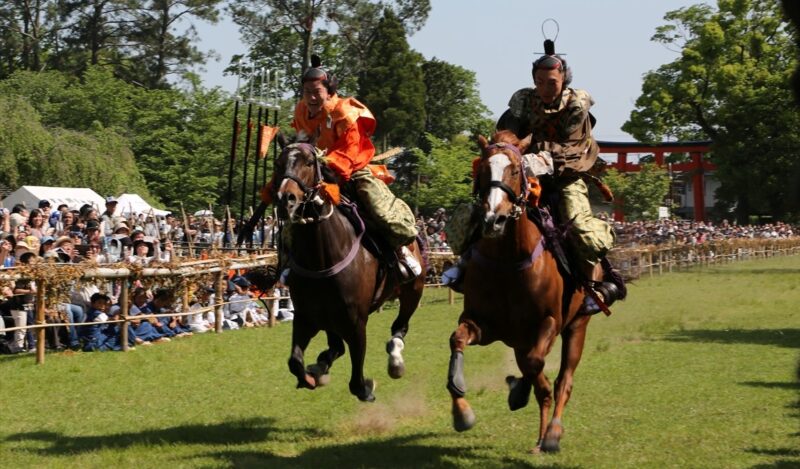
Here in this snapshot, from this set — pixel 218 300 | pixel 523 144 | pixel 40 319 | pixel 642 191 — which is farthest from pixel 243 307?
pixel 642 191

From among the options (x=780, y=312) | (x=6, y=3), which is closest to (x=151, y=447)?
(x=780, y=312)

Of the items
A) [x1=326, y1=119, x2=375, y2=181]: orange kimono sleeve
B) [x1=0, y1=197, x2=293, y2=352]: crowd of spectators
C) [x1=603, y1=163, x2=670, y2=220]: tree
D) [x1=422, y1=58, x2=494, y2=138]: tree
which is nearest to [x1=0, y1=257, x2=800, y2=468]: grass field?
[x1=0, y1=197, x2=293, y2=352]: crowd of spectators

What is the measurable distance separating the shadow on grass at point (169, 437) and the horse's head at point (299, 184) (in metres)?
2.02

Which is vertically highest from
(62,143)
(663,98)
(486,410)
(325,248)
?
(663,98)

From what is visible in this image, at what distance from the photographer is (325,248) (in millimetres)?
8609

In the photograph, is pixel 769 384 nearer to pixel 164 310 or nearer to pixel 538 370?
pixel 538 370

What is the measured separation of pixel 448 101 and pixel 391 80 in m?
13.4

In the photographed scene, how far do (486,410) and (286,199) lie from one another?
3.77m

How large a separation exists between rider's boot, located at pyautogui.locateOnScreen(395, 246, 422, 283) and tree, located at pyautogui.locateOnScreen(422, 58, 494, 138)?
207 ft

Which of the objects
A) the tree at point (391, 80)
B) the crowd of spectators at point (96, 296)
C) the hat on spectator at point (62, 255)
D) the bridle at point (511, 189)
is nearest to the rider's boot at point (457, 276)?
the bridle at point (511, 189)

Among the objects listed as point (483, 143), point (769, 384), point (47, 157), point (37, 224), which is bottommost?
point (769, 384)

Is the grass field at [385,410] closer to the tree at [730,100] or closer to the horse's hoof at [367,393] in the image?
the horse's hoof at [367,393]

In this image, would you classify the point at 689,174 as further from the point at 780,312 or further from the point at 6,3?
the point at 780,312

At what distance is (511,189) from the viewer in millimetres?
7207
